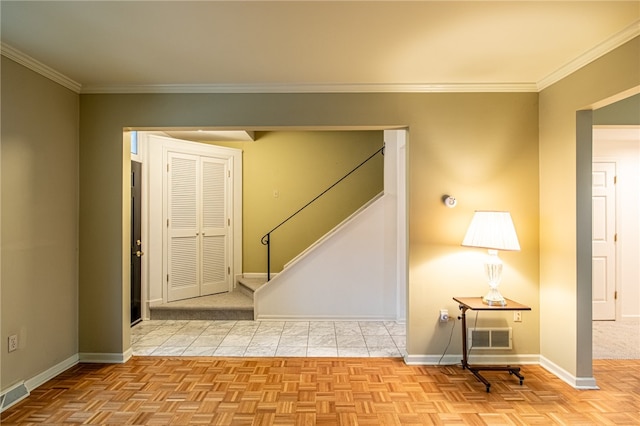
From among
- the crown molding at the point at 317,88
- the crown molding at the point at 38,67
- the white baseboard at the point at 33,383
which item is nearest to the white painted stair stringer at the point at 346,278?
the crown molding at the point at 317,88

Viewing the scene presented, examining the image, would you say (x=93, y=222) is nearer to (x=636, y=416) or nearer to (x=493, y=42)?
(x=493, y=42)

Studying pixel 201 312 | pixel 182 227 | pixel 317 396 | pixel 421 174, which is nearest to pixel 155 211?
pixel 182 227

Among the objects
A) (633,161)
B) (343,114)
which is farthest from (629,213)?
(343,114)

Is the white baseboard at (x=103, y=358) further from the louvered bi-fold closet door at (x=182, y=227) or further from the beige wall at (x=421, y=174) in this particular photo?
the louvered bi-fold closet door at (x=182, y=227)

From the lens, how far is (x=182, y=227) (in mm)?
4988

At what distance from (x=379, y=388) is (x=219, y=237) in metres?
3.64

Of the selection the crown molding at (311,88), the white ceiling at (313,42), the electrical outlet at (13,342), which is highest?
the white ceiling at (313,42)

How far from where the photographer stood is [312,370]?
305 cm

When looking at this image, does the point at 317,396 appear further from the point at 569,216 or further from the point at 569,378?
the point at 569,216

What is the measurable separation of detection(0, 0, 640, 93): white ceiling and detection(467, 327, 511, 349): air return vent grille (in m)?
2.32

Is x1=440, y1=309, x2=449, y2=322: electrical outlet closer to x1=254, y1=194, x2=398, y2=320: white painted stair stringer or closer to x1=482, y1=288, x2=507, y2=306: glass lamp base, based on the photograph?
x1=482, y1=288, x2=507, y2=306: glass lamp base

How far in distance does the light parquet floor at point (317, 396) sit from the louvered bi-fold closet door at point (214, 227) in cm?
214

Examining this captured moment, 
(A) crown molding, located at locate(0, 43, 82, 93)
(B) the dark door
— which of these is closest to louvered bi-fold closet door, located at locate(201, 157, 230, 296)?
(B) the dark door

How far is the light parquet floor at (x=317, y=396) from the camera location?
2.34 meters
